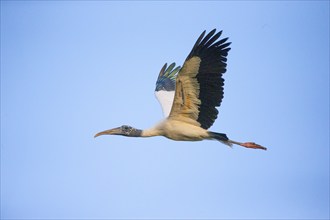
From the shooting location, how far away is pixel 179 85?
1395 cm

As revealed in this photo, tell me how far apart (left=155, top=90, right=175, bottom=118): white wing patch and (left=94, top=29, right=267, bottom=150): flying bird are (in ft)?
2.40

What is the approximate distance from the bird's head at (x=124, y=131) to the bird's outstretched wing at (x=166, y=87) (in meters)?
0.90

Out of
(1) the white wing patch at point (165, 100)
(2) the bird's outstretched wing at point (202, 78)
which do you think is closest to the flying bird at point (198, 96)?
(2) the bird's outstretched wing at point (202, 78)

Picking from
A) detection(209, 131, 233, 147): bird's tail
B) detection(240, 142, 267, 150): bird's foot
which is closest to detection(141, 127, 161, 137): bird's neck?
detection(209, 131, 233, 147): bird's tail

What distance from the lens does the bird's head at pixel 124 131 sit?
50.6 feet

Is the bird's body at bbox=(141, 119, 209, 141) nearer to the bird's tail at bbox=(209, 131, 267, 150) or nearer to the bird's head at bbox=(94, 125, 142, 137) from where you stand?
the bird's tail at bbox=(209, 131, 267, 150)

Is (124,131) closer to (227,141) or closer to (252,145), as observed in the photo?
(227,141)

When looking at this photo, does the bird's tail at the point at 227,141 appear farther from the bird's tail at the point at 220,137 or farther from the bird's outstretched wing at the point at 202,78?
the bird's outstretched wing at the point at 202,78

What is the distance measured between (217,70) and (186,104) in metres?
1.03

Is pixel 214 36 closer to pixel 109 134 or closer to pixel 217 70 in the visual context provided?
pixel 217 70

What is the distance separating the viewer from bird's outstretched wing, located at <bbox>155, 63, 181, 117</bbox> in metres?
16.5

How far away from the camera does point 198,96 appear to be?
46.8 feet

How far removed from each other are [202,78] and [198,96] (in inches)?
17.9

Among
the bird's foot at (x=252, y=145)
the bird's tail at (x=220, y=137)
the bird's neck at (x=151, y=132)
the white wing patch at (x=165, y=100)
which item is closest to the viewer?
the bird's tail at (x=220, y=137)
